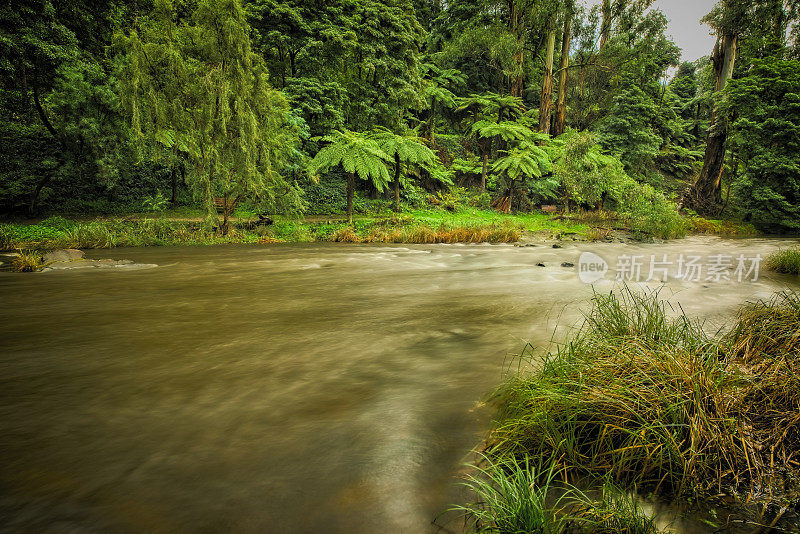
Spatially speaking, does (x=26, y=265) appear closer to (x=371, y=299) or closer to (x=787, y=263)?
(x=371, y=299)

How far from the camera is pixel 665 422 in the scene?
198 cm

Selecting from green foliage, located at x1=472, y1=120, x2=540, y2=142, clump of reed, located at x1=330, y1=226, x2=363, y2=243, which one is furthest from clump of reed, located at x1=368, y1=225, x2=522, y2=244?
green foliage, located at x1=472, y1=120, x2=540, y2=142

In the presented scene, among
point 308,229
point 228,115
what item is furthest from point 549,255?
point 228,115

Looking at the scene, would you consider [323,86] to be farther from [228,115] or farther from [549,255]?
[549,255]

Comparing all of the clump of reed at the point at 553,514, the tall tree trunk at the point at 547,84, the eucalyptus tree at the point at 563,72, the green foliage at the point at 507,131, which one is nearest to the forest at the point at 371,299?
the clump of reed at the point at 553,514

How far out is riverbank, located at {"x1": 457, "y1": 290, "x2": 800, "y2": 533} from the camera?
1656 millimetres

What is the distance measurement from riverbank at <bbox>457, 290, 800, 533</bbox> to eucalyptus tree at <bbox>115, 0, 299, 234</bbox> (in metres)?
12.3

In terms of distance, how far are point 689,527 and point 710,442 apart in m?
0.46

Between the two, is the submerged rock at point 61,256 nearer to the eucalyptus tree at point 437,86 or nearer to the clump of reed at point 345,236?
the clump of reed at point 345,236

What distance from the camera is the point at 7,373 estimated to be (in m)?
3.33

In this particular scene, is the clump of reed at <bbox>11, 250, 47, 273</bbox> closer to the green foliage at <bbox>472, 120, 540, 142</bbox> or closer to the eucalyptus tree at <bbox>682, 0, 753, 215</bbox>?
the green foliage at <bbox>472, 120, 540, 142</bbox>

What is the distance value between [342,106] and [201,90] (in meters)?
9.67

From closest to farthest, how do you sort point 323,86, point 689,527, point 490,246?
point 689,527 < point 490,246 < point 323,86

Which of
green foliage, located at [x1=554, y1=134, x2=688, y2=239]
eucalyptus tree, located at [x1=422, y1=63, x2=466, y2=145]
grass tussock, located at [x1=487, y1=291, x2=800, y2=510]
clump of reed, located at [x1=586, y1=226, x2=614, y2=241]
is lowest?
grass tussock, located at [x1=487, y1=291, x2=800, y2=510]
